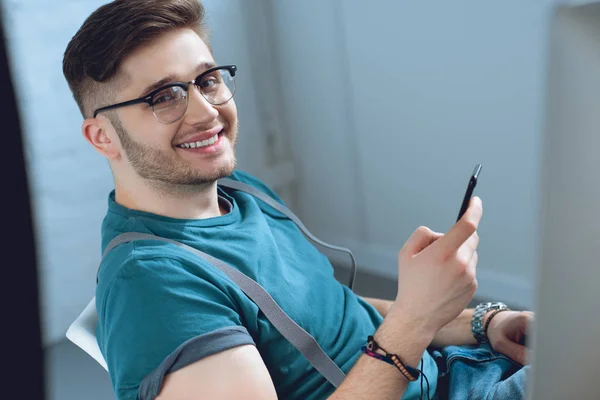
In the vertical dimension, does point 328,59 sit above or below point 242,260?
above

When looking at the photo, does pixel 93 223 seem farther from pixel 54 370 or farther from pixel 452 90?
pixel 452 90

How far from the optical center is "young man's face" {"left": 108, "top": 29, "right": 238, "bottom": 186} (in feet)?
3.82

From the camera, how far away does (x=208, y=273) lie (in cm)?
101

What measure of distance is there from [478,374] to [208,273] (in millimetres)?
543

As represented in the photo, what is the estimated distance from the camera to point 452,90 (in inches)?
89.4

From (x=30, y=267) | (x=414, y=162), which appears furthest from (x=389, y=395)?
(x=414, y=162)

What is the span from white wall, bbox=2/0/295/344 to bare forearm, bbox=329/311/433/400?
1450 mm

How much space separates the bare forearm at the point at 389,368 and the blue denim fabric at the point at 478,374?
21 centimetres

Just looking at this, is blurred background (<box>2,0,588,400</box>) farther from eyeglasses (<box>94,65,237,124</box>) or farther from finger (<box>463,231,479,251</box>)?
finger (<box>463,231,479,251</box>)

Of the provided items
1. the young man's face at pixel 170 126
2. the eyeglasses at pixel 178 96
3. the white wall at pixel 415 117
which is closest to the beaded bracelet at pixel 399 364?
the young man's face at pixel 170 126

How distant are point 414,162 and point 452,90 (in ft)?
1.13

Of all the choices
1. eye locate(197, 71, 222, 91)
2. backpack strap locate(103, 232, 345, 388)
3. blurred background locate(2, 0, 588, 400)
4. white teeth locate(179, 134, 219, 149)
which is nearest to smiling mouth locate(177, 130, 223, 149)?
white teeth locate(179, 134, 219, 149)

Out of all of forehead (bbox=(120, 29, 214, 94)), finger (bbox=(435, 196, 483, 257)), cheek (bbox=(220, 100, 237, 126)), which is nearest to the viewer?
finger (bbox=(435, 196, 483, 257))

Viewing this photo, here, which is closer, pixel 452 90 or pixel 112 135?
pixel 112 135
